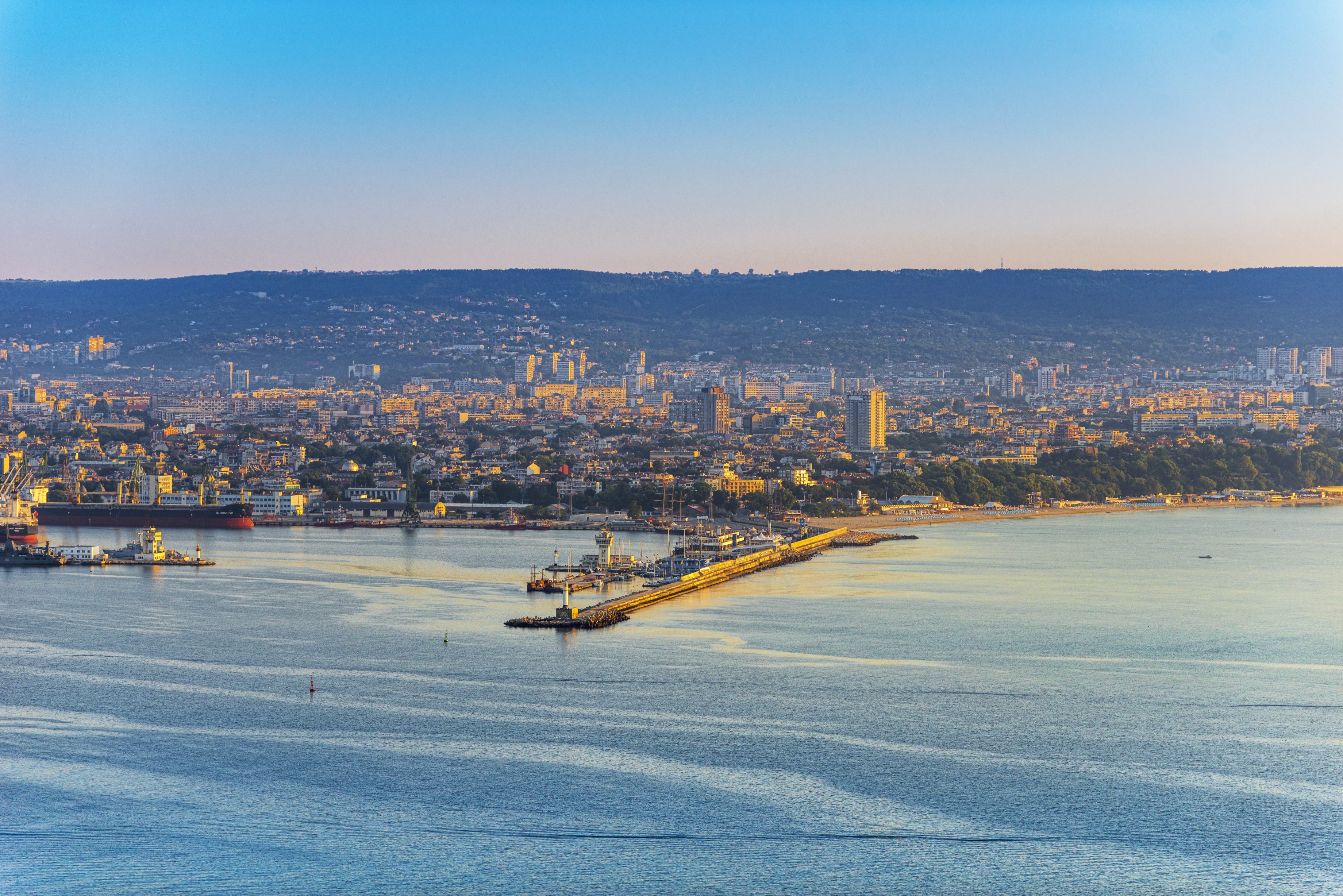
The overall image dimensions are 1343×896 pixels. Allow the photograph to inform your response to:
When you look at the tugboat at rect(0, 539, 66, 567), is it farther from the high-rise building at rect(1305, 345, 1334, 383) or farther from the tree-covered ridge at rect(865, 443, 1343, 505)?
the high-rise building at rect(1305, 345, 1334, 383)

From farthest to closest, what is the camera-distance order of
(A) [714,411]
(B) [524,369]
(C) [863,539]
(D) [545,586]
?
(B) [524,369], (A) [714,411], (C) [863,539], (D) [545,586]

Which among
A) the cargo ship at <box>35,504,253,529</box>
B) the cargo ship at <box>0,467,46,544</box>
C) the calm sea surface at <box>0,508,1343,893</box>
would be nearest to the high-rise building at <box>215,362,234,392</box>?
the cargo ship at <box>0,467,46,544</box>

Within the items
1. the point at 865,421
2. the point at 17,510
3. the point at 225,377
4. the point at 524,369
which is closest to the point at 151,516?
the point at 17,510

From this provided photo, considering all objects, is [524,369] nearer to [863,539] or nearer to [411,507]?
[411,507]

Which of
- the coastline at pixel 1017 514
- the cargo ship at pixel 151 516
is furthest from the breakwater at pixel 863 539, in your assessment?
the cargo ship at pixel 151 516

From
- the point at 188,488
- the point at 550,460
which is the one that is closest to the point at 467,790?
the point at 188,488

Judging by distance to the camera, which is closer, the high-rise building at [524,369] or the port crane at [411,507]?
the port crane at [411,507]

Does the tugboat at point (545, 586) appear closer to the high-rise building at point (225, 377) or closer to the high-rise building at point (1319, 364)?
the high-rise building at point (1319, 364)
